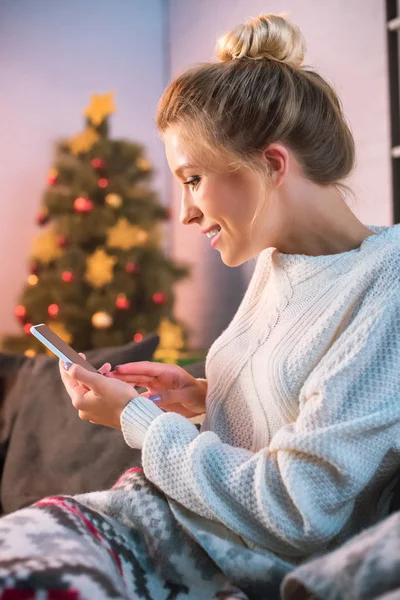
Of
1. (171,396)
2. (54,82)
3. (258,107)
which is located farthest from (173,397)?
(54,82)

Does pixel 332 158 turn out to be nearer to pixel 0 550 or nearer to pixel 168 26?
pixel 0 550

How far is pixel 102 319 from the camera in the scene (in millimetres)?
3182

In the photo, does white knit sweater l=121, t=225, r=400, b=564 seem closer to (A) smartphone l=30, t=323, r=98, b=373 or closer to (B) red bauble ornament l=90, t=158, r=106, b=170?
(A) smartphone l=30, t=323, r=98, b=373

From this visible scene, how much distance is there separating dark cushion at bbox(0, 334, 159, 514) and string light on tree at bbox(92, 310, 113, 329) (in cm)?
131

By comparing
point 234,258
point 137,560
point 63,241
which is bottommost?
point 137,560

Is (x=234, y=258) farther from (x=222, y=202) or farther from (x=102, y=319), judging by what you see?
(x=102, y=319)

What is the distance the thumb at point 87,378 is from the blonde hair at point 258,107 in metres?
0.39

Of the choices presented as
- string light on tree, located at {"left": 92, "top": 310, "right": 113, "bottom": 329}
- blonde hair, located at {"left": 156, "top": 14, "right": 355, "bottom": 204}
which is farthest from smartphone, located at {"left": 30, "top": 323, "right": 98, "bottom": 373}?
string light on tree, located at {"left": 92, "top": 310, "right": 113, "bottom": 329}

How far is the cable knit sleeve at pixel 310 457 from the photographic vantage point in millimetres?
901

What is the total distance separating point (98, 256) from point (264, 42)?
2119 mm

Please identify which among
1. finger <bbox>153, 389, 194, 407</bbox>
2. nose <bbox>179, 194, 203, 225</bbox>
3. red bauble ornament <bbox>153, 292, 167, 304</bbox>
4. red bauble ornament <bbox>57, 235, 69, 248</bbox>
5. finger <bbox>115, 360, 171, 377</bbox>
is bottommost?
red bauble ornament <bbox>153, 292, 167, 304</bbox>

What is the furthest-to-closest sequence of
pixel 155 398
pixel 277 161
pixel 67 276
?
pixel 67 276 → pixel 155 398 → pixel 277 161

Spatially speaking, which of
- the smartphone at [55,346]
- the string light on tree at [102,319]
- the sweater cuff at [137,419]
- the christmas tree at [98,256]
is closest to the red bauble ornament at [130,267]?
the christmas tree at [98,256]

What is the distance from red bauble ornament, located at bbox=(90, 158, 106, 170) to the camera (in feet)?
10.8
